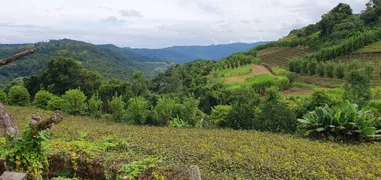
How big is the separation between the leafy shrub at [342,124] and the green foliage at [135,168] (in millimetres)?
6148

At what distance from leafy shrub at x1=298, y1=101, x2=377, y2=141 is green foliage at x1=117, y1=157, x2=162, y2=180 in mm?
6148

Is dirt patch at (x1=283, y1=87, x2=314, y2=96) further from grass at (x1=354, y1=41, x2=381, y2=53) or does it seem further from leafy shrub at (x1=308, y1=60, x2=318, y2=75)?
grass at (x1=354, y1=41, x2=381, y2=53)

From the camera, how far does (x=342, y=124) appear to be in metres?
8.70

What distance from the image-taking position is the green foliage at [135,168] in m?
4.77

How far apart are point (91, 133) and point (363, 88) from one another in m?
11.2

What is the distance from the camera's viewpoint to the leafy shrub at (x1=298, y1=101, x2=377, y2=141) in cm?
870

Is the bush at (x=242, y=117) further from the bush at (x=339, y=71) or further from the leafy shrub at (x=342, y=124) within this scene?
the bush at (x=339, y=71)

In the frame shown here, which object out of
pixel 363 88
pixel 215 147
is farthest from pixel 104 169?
pixel 363 88

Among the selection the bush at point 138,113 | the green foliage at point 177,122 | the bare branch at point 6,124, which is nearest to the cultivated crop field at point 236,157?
the bare branch at point 6,124

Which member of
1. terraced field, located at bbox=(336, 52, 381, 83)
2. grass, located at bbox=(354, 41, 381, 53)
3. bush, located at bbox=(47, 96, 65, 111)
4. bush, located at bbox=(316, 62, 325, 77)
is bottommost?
bush, located at bbox=(47, 96, 65, 111)

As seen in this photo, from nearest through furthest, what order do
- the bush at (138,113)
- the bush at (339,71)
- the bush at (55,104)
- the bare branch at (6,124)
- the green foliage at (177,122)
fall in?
the bare branch at (6,124) → the green foliage at (177,122) → the bush at (138,113) → the bush at (55,104) → the bush at (339,71)

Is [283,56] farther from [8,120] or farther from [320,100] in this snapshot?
[8,120]

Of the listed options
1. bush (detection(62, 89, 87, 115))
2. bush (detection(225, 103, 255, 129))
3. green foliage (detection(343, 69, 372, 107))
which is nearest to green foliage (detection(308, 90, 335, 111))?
green foliage (detection(343, 69, 372, 107))

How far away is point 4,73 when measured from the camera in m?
77.1
